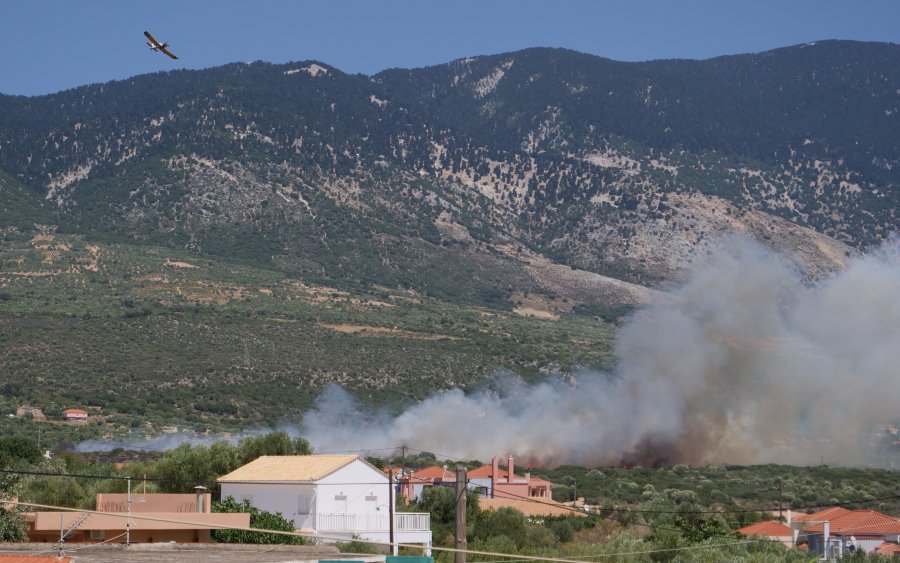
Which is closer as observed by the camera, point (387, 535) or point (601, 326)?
point (387, 535)

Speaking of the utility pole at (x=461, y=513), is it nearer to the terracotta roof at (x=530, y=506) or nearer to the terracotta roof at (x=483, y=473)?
the terracotta roof at (x=530, y=506)

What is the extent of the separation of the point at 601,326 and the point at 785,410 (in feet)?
274

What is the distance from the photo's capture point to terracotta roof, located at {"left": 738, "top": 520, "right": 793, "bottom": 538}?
2422 inches

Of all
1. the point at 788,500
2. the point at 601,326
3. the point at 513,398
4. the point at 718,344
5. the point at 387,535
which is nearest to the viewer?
the point at 387,535

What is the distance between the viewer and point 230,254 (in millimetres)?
188000

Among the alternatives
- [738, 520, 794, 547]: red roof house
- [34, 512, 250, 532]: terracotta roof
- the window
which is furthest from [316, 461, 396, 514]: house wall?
[738, 520, 794, 547]: red roof house

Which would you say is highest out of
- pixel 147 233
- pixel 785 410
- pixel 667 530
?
pixel 147 233

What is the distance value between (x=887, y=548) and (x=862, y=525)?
5.21m

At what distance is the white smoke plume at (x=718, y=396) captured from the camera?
9819cm

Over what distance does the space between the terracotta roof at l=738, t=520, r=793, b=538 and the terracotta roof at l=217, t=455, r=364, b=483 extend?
17.2 metres

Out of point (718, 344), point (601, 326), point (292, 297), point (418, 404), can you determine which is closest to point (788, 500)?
point (718, 344)

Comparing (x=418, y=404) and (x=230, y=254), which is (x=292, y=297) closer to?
(x=230, y=254)

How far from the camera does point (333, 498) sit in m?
52.2

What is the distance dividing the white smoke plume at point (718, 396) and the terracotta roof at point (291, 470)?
4067 centimetres
